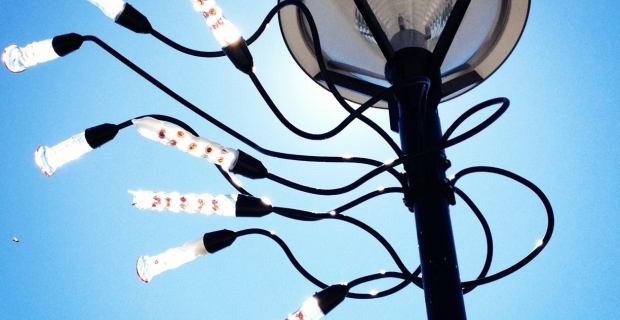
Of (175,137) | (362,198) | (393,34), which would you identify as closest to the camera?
(175,137)

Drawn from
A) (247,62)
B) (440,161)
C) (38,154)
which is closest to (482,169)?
(440,161)

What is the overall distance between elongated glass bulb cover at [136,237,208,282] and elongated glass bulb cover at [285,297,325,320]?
0.17 meters

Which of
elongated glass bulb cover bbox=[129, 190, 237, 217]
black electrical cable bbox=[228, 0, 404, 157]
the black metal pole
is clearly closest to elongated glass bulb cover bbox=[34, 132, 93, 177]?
elongated glass bulb cover bbox=[129, 190, 237, 217]

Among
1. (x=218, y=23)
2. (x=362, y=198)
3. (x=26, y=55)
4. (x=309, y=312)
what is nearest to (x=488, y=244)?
(x=362, y=198)

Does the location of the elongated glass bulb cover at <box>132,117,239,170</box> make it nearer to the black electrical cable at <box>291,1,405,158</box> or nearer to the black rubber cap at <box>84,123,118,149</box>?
the black rubber cap at <box>84,123,118,149</box>

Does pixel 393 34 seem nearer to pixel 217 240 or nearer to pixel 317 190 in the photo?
pixel 317 190

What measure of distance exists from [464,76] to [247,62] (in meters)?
0.46

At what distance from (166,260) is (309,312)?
0.22 metres

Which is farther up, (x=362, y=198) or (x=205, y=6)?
(x=205, y=6)

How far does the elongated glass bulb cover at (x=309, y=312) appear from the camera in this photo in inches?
28.7

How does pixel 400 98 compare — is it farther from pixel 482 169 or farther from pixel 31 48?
pixel 31 48

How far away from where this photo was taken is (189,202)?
757 mm

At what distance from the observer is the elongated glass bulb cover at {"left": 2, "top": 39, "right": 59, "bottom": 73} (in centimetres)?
76

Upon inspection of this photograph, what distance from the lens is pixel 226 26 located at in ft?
2.48
